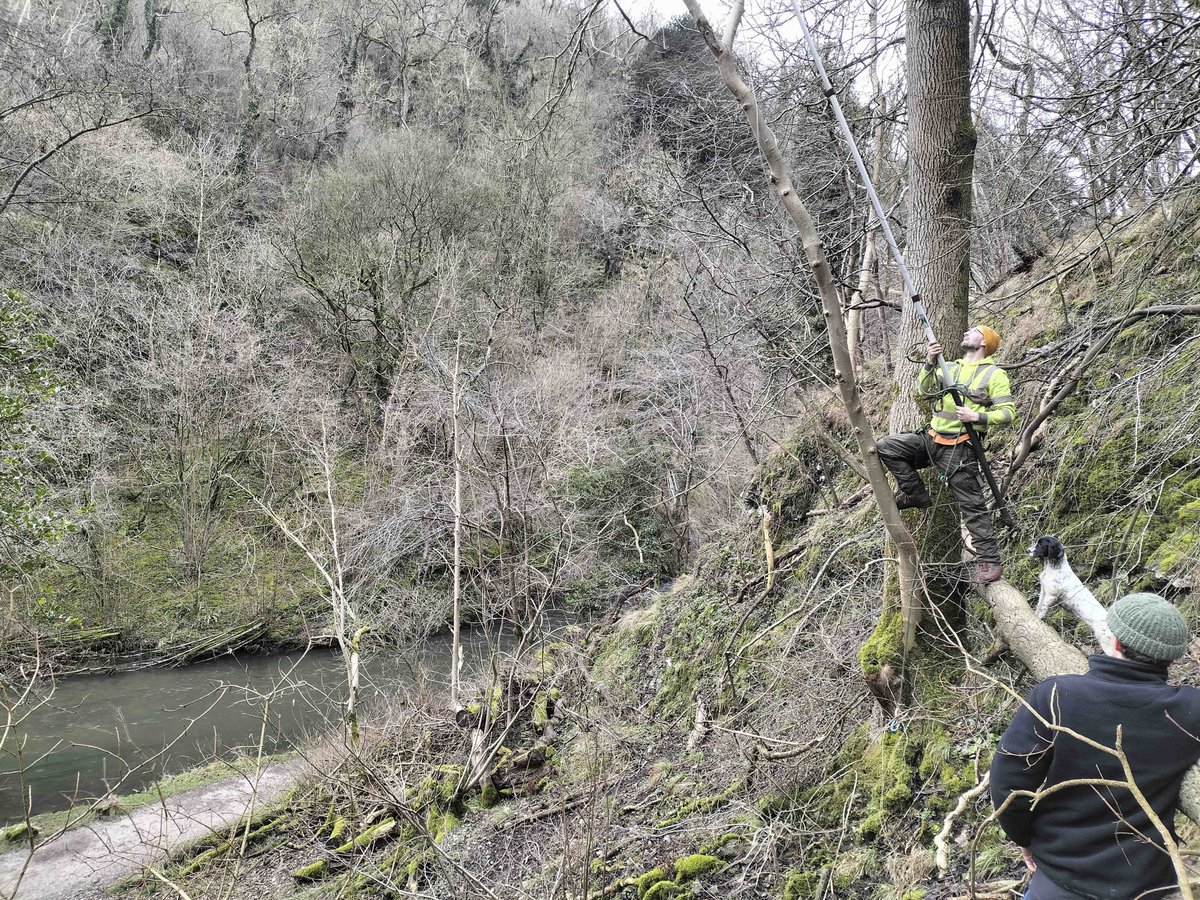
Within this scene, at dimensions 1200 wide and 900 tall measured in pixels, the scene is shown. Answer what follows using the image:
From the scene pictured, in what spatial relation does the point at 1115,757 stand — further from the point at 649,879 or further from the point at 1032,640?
the point at 649,879

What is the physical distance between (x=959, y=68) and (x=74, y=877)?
402 inches

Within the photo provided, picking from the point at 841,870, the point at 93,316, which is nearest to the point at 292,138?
the point at 93,316

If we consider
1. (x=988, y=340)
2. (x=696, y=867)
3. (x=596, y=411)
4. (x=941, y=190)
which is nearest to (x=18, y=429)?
(x=696, y=867)

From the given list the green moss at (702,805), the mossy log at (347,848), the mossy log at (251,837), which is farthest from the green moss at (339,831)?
the green moss at (702,805)

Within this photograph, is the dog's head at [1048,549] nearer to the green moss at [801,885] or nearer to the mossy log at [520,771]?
the green moss at [801,885]

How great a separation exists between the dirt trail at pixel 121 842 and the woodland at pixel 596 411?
430mm

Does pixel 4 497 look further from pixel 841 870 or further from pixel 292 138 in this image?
pixel 292 138

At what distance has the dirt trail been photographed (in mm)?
6953

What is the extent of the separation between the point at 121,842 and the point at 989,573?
360 inches

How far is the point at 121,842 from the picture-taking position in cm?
768

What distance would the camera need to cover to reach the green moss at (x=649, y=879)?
158 inches

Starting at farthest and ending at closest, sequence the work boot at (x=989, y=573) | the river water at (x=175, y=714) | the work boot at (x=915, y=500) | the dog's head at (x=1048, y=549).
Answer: the river water at (x=175, y=714), the work boot at (x=915, y=500), the work boot at (x=989, y=573), the dog's head at (x=1048, y=549)

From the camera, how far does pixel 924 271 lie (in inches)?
134

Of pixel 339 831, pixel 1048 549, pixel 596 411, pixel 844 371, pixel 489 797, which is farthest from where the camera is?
pixel 596 411
